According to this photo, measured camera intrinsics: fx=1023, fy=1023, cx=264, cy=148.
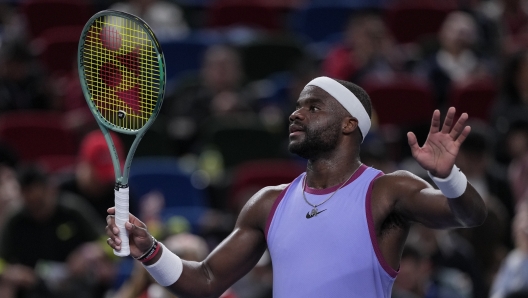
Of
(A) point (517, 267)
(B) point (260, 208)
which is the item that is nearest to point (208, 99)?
(A) point (517, 267)

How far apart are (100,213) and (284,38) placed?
12.7ft

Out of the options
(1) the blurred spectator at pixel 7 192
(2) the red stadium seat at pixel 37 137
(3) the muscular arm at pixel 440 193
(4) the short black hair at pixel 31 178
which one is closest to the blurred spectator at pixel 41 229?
(4) the short black hair at pixel 31 178

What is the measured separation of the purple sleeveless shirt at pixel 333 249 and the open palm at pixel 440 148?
0.34 meters

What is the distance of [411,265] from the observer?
725 cm

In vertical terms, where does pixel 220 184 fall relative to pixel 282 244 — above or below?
below

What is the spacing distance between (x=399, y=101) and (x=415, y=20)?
270cm

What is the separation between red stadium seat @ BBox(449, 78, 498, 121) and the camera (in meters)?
10.1

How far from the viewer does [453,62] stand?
10891 millimetres

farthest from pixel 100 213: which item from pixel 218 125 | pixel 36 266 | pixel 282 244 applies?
pixel 282 244

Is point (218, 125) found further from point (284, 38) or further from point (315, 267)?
point (315, 267)

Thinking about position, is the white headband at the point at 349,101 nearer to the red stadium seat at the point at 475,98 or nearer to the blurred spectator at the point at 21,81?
the red stadium seat at the point at 475,98

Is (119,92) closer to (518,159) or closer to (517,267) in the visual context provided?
(517,267)

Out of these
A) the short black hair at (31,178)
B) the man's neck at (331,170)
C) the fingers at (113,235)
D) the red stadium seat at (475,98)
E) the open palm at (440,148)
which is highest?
the open palm at (440,148)

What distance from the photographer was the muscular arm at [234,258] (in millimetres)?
4309
